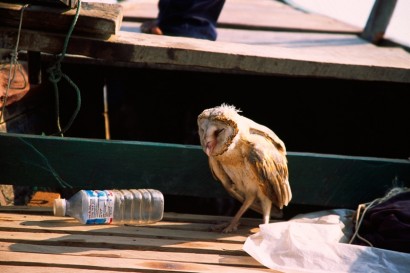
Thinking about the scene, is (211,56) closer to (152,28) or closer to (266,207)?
(266,207)

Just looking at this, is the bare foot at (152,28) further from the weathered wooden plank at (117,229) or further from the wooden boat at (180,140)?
the weathered wooden plank at (117,229)

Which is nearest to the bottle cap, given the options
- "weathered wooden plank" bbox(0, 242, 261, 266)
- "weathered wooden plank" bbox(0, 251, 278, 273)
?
"weathered wooden plank" bbox(0, 242, 261, 266)

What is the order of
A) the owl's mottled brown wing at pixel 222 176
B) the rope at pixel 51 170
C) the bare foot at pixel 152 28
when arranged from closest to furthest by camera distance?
1. the owl's mottled brown wing at pixel 222 176
2. the rope at pixel 51 170
3. the bare foot at pixel 152 28

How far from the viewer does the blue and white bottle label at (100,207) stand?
3140mm

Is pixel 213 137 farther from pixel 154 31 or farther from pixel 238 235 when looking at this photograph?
pixel 154 31

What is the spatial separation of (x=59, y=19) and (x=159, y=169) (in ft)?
3.32

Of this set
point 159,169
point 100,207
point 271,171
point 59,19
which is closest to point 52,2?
point 59,19

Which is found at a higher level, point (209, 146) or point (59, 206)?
point (209, 146)

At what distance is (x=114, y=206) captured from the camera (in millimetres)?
3309

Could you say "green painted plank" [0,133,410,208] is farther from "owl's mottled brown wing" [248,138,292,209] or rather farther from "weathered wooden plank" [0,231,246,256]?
"weathered wooden plank" [0,231,246,256]

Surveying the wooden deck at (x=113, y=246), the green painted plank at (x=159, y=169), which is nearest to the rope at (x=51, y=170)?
the green painted plank at (x=159, y=169)

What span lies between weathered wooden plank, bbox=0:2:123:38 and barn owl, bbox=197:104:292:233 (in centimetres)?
87

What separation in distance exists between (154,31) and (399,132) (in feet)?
6.78

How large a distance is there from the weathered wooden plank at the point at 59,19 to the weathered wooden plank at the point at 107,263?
4.48 ft
